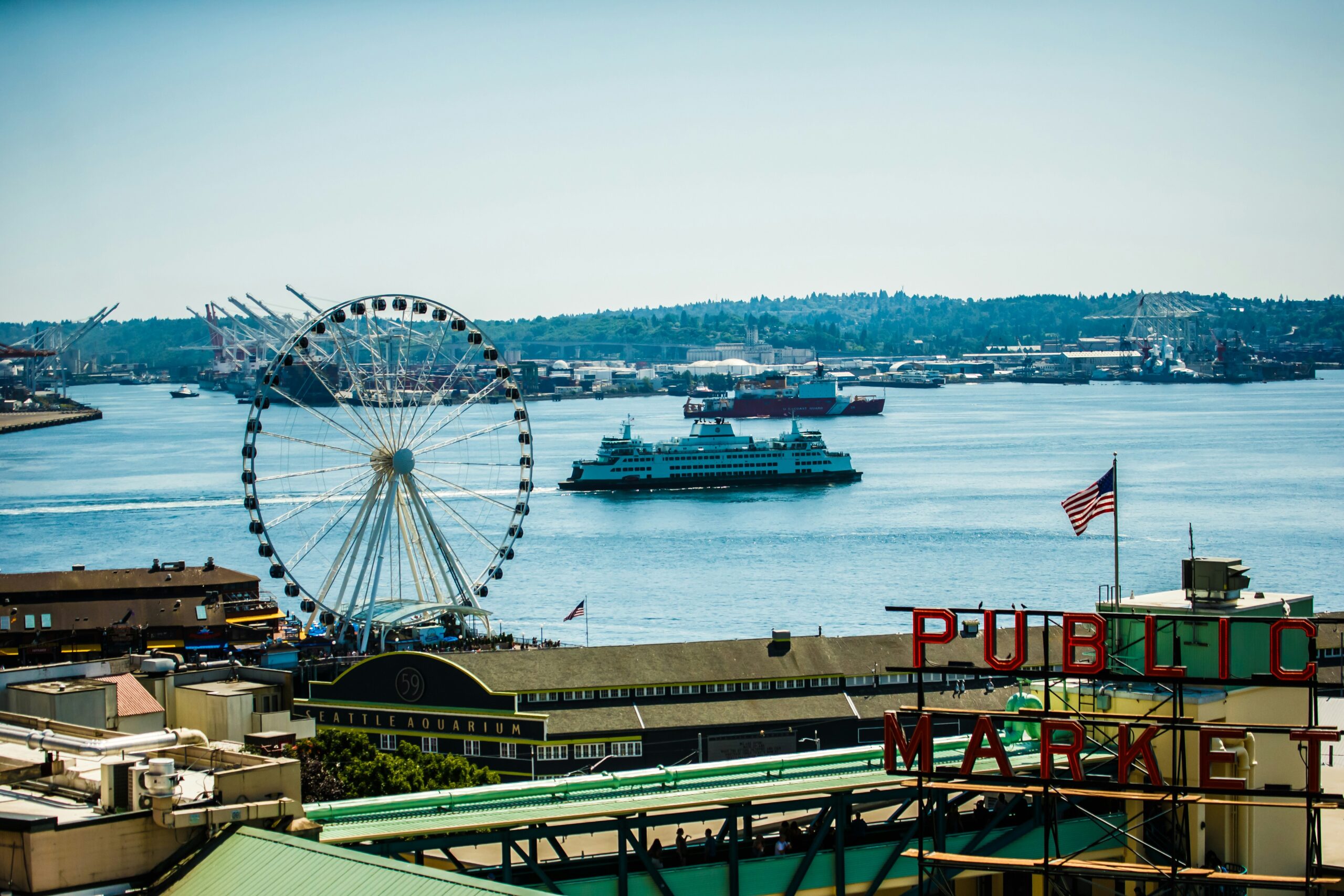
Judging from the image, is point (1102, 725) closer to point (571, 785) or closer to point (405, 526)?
point (571, 785)

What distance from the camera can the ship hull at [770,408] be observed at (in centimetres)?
19050

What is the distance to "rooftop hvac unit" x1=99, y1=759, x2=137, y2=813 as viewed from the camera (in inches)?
538

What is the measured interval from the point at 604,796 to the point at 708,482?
93648mm

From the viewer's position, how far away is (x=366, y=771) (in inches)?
1100

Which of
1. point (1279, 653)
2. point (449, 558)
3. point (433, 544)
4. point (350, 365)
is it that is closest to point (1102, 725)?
point (1279, 653)

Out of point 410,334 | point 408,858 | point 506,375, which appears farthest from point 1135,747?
point 506,375

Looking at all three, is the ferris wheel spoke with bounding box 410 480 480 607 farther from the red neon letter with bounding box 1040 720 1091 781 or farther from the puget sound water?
the red neon letter with bounding box 1040 720 1091 781

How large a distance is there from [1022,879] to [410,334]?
31.3 meters

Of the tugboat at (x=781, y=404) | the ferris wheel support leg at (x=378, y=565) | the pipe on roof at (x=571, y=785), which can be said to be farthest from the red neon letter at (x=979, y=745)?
the tugboat at (x=781, y=404)

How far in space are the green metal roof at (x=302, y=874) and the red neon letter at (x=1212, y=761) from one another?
17.4 ft

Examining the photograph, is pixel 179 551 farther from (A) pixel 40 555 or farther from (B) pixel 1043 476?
(B) pixel 1043 476

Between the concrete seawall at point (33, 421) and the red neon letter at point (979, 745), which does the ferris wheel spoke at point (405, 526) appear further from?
the concrete seawall at point (33, 421)

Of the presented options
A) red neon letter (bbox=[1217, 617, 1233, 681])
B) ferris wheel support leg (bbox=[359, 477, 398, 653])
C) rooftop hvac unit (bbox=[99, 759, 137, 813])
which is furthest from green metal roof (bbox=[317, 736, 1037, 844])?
ferris wheel support leg (bbox=[359, 477, 398, 653])

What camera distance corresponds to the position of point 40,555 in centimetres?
7962
